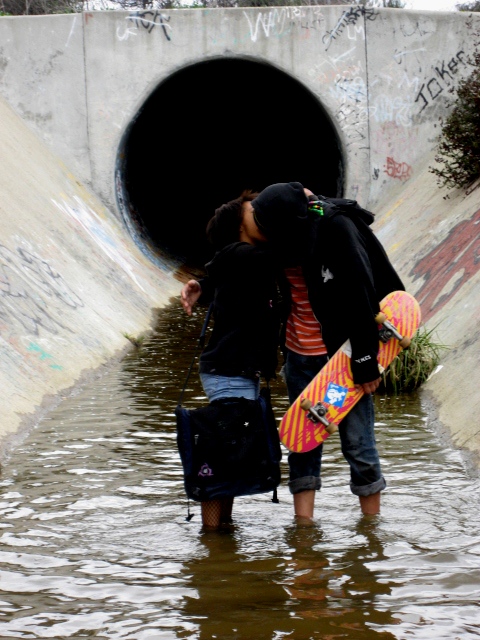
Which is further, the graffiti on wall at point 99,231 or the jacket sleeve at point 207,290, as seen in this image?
the graffiti on wall at point 99,231

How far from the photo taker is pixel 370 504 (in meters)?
5.26

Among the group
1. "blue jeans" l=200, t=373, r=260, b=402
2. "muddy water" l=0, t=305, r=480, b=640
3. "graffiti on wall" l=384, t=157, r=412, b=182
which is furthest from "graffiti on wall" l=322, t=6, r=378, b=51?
"blue jeans" l=200, t=373, r=260, b=402

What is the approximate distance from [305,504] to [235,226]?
1.47 m

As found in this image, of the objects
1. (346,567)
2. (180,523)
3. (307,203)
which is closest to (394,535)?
(346,567)

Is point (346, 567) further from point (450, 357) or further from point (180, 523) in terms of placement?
point (450, 357)

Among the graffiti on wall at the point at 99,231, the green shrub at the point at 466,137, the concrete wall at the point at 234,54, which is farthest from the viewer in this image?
the concrete wall at the point at 234,54

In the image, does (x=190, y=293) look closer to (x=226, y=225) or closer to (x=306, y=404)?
(x=226, y=225)

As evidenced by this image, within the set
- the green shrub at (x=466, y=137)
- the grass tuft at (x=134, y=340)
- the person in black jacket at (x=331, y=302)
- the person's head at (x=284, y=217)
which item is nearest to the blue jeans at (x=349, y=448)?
the person in black jacket at (x=331, y=302)

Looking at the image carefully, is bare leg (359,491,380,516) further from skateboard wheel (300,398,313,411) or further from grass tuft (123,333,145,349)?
grass tuft (123,333,145,349)

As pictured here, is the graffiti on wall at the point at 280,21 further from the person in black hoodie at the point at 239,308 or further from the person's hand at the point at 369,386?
the person's hand at the point at 369,386

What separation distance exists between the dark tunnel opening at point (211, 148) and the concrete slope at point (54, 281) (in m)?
2.34

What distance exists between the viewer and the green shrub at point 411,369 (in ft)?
29.4

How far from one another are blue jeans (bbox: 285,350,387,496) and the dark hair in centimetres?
69

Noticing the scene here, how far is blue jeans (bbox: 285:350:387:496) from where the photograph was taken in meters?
5.10
